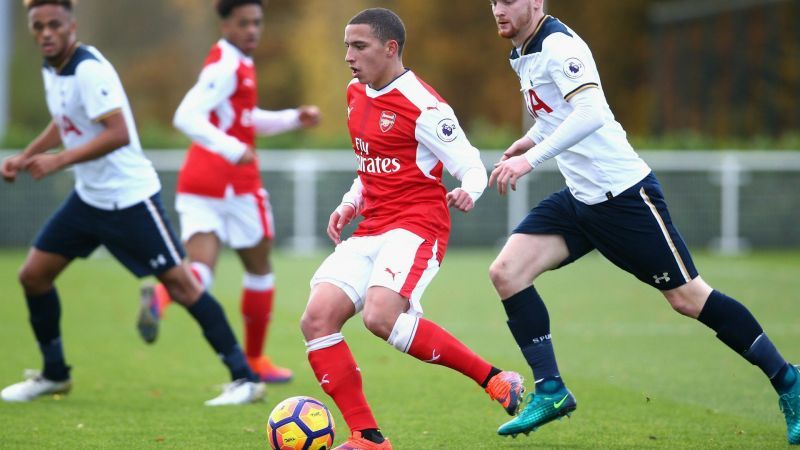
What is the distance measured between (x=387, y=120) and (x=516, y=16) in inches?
33.7

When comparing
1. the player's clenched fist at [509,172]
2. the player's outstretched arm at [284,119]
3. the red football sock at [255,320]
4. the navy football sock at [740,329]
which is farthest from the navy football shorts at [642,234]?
the red football sock at [255,320]

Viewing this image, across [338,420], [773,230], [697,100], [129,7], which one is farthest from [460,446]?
[129,7]

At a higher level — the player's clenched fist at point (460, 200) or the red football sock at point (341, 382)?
the player's clenched fist at point (460, 200)

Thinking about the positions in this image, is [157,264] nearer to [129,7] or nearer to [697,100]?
[697,100]

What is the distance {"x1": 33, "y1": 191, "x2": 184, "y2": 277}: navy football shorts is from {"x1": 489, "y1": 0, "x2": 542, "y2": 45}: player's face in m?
2.59

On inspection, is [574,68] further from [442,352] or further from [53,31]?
[53,31]

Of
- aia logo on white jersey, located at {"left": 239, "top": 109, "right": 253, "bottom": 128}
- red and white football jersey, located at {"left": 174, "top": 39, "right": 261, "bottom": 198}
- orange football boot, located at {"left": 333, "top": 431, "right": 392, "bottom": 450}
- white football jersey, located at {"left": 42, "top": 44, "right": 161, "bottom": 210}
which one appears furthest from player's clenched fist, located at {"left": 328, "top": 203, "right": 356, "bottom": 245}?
aia logo on white jersey, located at {"left": 239, "top": 109, "right": 253, "bottom": 128}

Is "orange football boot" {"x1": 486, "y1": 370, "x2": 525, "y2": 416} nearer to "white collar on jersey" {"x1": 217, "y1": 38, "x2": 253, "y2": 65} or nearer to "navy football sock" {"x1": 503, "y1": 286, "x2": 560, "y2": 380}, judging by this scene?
"navy football sock" {"x1": 503, "y1": 286, "x2": 560, "y2": 380}

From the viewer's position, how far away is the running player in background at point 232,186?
842 centimetres

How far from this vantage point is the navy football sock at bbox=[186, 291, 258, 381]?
25.1 ft

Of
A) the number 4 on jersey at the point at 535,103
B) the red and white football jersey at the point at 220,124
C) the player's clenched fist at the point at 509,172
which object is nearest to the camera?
the player's clenched fist at the point at 509,172

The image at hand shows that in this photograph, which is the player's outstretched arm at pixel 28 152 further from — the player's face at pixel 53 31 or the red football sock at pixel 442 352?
the red football sock at pixel 442 352

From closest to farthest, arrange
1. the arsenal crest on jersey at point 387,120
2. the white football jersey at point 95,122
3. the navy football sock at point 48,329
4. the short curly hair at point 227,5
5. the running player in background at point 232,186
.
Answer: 1. the arsenal crest on jersey at point 387,120
2. the white football jersey at point 95,122
3. the navy football sock at point 48,329
4. the running player in background at point 232,186
5. the short curly hair at point 227,5

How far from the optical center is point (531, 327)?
21.1ft
